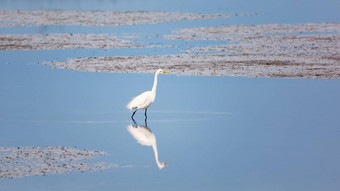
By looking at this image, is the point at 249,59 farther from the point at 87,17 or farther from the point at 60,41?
the point at 87,17

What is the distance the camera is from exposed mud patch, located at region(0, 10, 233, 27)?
→ 47316mm

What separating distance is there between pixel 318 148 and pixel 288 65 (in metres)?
12.7

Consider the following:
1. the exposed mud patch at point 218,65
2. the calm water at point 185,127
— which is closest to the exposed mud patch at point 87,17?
the exposed mud patch at point 218,65

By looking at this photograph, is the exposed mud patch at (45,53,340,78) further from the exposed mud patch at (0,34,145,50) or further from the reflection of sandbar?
the exposed mud patch at (0,34,145,50)

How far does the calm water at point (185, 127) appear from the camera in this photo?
1267cm

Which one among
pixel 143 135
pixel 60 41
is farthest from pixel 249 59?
pixel 143 135

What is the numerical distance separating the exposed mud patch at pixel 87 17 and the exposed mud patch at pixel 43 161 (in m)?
31.9

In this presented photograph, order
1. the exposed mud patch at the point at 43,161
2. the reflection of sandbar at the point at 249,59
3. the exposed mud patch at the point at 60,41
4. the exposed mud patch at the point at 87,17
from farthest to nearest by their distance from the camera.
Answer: the exposed mud patch at the point at 87,17, the exposed mud patch at the point at 60,41, the reflection of sandbar at the point at 249,59, the exposed mud patch at the point at 43,161

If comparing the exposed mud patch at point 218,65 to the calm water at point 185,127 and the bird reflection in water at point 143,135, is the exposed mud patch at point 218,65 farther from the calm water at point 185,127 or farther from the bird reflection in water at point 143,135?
the bird reflection in water at point 143,135

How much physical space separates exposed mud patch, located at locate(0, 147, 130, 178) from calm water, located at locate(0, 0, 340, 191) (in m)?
0.33

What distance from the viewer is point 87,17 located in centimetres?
5172

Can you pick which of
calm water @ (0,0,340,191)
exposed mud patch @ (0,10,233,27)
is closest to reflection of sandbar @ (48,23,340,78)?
calm water @ (0,0,340,191)

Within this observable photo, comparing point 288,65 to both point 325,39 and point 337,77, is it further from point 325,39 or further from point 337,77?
point 325,39

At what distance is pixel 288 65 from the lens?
27172mm
